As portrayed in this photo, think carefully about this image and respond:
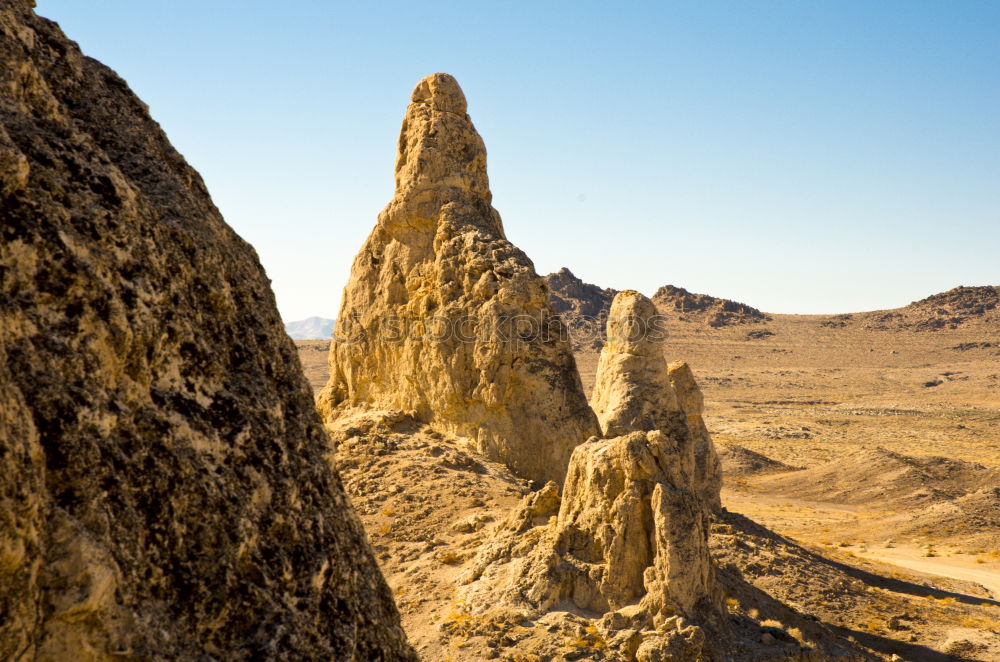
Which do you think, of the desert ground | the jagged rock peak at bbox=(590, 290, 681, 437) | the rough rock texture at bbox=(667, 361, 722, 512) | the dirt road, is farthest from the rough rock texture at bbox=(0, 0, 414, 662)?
the dirt road

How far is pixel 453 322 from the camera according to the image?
15.8 metres

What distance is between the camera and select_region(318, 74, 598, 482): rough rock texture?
15.2 meters

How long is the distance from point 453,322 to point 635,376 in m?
3.87

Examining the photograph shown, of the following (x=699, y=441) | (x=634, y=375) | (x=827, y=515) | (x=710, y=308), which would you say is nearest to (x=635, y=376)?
(x=634, y=375)

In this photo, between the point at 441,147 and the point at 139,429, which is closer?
the point at 139,429

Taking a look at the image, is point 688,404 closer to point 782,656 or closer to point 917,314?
point 782,656

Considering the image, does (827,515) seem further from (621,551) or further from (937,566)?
(621,551)

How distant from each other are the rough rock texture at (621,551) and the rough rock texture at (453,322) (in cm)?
222

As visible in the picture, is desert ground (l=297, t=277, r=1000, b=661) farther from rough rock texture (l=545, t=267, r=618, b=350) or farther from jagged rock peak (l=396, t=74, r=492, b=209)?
rough rock texture (l=545, t=267, r=618, b=350)

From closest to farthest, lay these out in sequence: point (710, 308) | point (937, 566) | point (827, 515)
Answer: point (937, 566) < point (827, 515) < point (710, 308)

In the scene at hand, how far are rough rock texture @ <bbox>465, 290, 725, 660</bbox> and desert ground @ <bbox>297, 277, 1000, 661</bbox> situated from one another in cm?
68

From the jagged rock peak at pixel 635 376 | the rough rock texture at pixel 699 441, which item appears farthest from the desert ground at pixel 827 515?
the jagged rock peak at pixel 635 376

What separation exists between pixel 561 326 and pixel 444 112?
15.2 feet

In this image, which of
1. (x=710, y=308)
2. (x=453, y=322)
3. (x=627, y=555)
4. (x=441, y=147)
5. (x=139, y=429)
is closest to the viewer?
(x=139, y=429)
